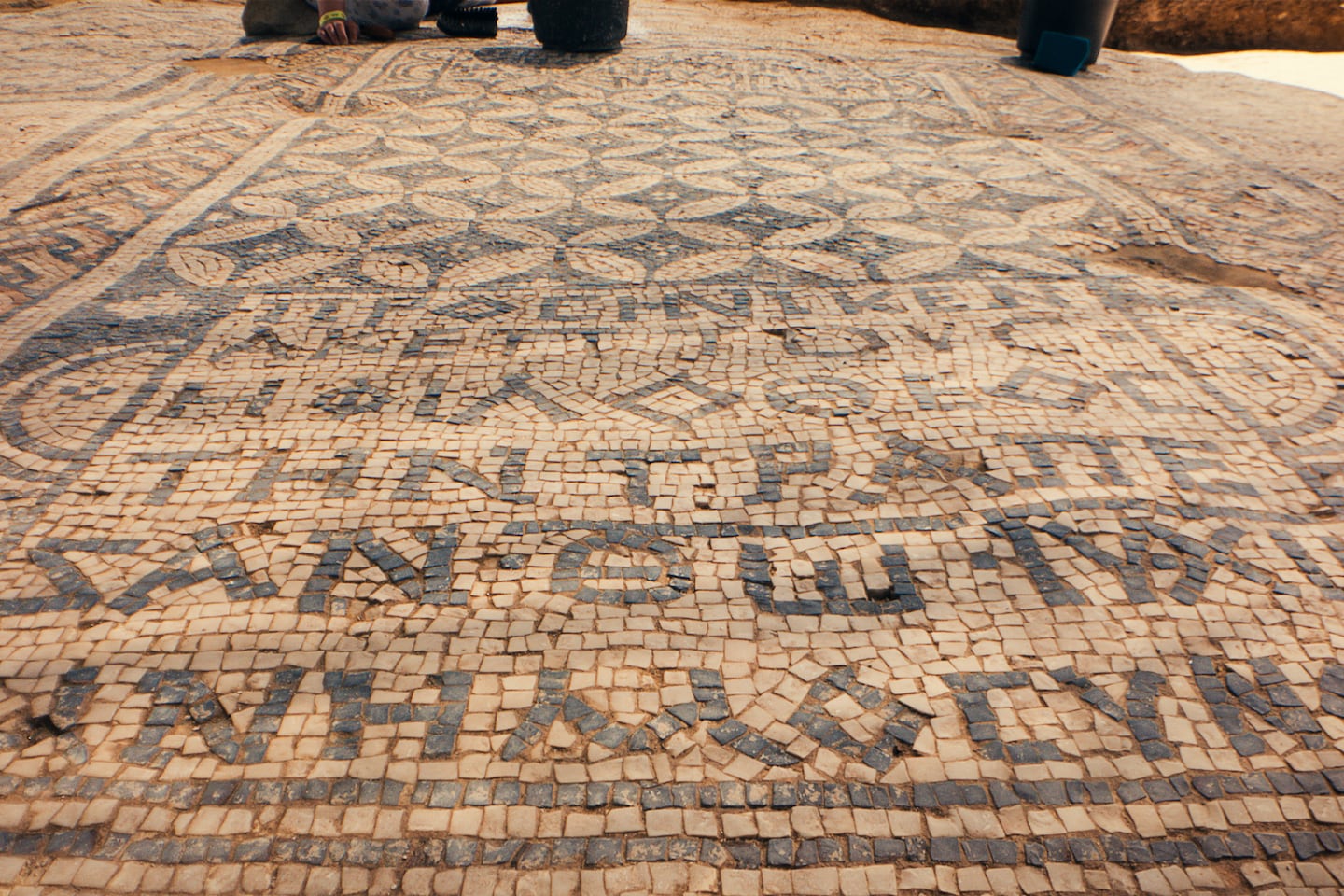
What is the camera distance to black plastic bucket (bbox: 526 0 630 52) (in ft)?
25.0

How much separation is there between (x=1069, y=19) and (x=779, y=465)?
6.78m

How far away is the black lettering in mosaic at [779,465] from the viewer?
9.19 feet

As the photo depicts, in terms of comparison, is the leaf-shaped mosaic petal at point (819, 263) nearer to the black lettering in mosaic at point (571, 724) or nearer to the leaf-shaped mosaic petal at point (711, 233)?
the leaf-shaped mosaic petal at point (711, 233)

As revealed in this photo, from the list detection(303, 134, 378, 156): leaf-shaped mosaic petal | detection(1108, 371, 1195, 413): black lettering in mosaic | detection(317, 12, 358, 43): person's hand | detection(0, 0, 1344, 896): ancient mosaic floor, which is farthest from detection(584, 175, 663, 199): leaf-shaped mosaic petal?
detection(317, 12, 358, 43): person's hand

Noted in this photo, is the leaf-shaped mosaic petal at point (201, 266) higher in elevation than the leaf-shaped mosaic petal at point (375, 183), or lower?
lower

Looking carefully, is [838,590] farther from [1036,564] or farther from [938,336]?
[938,336]

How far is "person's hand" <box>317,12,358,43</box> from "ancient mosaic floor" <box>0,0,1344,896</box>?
3.24m

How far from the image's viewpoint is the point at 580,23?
770 centimetres

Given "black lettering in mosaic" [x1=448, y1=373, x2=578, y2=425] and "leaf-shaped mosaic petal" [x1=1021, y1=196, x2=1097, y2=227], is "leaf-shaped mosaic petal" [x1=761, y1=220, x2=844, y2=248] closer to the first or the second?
"leaf-shaped mosaic petal" [x1=1021, y1=196, x2=1097, y2=227]

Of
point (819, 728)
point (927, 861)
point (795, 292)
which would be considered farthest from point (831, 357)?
point (927, 861)

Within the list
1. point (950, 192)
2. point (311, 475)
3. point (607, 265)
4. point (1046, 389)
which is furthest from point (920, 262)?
point (311, 475)

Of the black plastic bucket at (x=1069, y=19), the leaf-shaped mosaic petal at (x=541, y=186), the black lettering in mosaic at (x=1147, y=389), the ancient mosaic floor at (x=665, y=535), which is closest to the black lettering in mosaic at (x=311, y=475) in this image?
the ancient mosaic floor at (x=665, y=535)

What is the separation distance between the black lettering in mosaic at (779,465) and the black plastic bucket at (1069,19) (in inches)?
258

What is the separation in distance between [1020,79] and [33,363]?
7.29 metres
